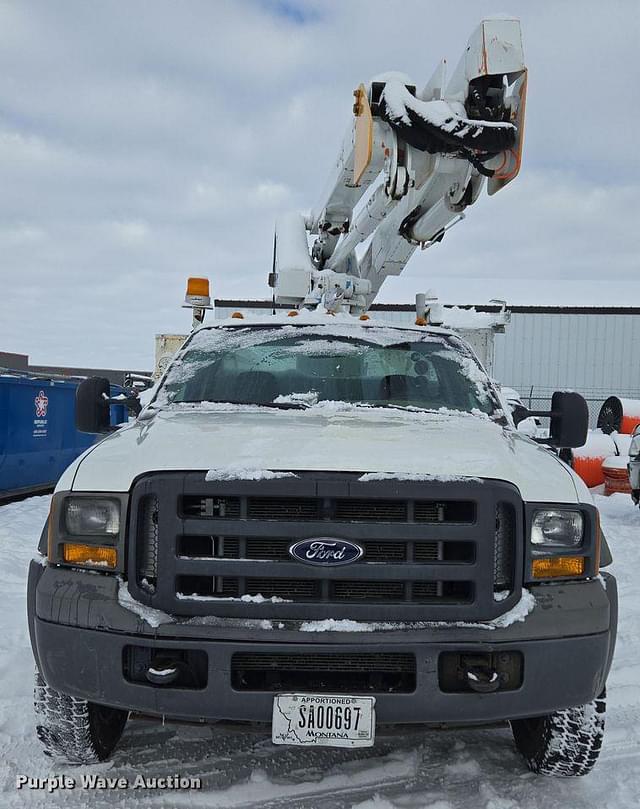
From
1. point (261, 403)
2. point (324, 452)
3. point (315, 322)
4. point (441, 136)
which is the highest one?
point (441, 136)

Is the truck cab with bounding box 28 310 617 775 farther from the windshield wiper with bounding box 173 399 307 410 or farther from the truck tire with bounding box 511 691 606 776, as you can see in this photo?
the windshield wiper with bounding box 173 399 307 410

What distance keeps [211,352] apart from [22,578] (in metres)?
2.92

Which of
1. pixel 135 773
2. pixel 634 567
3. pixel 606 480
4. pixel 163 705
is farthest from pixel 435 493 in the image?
pixel 606 480

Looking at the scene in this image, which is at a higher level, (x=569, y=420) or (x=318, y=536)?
(x=569, y=420)

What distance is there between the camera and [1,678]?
12.8 ft

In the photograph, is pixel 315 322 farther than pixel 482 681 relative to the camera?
Yes

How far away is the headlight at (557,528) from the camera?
2.74 meters

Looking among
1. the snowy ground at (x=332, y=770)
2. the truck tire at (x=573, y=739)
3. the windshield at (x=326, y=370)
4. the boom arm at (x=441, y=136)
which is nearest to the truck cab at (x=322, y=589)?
→ the truck tire at (x=573, y=739)

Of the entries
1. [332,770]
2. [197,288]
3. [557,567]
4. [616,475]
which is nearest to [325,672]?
[332,770]

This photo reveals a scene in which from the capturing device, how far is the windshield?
4.04m

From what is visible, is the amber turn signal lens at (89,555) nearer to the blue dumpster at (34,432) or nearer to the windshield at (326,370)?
the windshield at (326,370)

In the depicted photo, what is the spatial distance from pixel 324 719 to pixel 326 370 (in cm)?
216

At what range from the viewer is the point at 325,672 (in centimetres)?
263

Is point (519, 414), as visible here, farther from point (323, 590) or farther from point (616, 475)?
point (616, 475)
